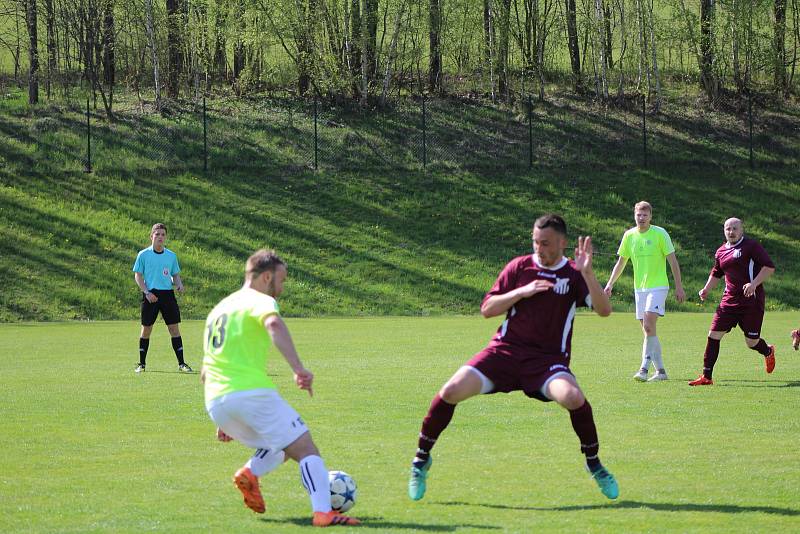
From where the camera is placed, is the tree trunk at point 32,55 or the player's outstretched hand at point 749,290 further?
the tree trunk at point 32,55

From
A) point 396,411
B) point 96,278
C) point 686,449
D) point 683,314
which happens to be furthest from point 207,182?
point 686,449

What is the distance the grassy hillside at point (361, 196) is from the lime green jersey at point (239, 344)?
24.3 metres

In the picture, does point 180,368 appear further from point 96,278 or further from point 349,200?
point 349,200

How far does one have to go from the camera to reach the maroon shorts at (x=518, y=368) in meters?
7.41

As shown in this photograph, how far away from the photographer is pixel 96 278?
105 feet

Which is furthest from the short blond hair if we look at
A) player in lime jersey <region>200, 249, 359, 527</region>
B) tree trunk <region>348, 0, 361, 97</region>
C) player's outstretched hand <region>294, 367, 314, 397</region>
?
tree trunk <region>348, 0, 361, 97</region>

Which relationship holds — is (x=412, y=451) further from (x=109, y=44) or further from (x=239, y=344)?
(x=109, y=44)

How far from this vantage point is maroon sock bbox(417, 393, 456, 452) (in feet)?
24.6

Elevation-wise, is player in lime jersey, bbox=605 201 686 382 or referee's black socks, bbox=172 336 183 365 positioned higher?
player in lime jersey, bbox=605 201 686 382

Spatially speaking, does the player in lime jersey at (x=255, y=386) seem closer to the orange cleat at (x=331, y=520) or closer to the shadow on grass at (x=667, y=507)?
the orange cleat at (x=331, y=520)

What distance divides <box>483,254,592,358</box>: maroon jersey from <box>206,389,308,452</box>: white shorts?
1756 mm

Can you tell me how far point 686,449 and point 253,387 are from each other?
427 cm

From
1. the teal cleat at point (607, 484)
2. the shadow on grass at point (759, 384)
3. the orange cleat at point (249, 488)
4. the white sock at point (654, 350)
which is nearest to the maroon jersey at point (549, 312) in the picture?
the teal cleat at point (607, 484)

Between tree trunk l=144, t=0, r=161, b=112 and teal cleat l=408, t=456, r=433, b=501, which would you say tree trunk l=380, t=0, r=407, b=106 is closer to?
tree trunk l=144, t=0, r=161, b=112
